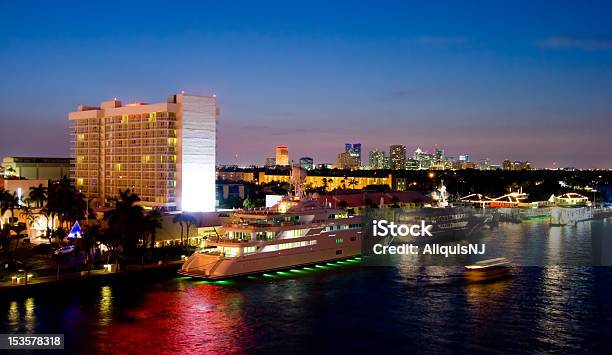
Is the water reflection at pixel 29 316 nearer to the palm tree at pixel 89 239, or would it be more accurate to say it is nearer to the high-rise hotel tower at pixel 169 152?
the palm tree at pixel 89 239

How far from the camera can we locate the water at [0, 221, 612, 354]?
2431 centimetres

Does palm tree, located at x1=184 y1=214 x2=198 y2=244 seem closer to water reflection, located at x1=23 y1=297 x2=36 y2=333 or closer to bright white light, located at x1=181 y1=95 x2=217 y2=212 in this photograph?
bright white light, located at x1=181 y1=95 x2=217 y2=212

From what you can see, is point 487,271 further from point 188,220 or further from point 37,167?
point 37,167

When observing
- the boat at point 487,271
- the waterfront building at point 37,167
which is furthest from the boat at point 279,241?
the waterfront building at point 37,167

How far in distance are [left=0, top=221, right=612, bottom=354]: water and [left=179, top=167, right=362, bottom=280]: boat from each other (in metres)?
1.16

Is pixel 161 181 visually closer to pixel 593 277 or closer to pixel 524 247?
pixel 524 247

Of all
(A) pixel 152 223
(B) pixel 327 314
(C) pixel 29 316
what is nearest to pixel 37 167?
(A) pixel 152 223

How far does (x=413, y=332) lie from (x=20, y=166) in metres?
60.6

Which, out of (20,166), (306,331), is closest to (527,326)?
(306,331)

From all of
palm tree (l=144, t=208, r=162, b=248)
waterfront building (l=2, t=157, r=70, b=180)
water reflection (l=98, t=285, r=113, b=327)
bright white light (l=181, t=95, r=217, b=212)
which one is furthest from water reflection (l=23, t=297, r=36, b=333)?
waterfront building (l=2, t=157, r=70, b=180)

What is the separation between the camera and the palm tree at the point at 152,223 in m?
41.2

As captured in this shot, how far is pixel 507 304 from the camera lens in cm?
3036

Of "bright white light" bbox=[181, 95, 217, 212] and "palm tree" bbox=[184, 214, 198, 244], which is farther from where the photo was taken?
"bright white light" bbox=[181, 95, 217, 212]

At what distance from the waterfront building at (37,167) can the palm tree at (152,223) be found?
107ft
